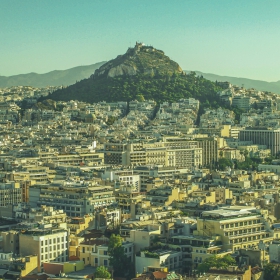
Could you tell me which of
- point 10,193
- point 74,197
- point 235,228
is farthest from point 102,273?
point 10,193

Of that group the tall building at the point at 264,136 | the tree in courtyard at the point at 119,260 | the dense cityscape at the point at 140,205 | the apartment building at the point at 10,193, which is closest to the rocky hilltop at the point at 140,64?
the dense cityscape at the point at 140,205

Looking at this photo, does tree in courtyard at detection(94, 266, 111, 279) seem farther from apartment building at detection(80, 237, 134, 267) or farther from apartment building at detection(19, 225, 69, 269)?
apartment building at detection(19, 225, 69, 269)

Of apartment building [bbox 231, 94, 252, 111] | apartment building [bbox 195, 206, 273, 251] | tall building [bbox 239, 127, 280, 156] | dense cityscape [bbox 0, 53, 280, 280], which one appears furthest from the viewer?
apartment building [bbox 231, 94, 252, 111]

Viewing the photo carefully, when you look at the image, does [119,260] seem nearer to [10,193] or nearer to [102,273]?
[102,273]

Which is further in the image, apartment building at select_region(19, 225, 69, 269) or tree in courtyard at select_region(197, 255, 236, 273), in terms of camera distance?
apartment building at select_region(19, 225, 69, 269)

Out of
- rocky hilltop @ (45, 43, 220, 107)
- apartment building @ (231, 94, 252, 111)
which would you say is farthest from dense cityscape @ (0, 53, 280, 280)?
rocky hilltop @ (45, 43, 220, 107)

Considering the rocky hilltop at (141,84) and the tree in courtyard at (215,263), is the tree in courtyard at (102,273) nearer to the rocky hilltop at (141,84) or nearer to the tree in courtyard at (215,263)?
the tree in courtyard at (215,263)
